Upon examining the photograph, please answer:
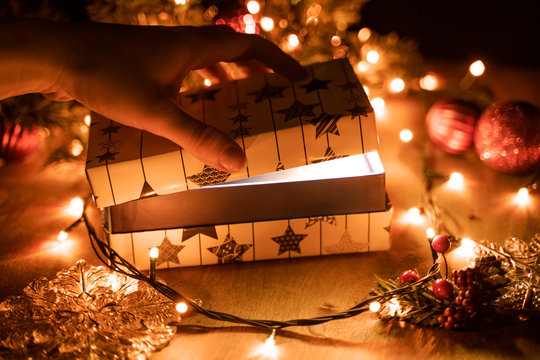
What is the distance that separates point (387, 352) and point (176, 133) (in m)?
0.39

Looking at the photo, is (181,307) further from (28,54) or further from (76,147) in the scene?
(76,147)

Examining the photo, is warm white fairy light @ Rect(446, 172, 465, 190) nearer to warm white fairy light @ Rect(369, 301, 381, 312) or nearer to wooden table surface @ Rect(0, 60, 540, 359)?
wooden table surface @ Rect(0, 60, 540, 359)

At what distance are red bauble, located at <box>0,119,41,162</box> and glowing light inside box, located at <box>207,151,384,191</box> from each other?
533 millimetres

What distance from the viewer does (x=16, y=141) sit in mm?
1039

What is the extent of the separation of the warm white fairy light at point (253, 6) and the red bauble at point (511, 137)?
52 centimetres

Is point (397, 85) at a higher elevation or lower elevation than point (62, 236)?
higher

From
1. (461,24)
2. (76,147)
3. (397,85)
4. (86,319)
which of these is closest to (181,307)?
(86,319)

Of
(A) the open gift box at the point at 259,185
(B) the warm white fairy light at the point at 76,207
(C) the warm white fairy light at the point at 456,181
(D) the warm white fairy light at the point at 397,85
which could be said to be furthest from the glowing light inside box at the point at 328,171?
(D) the warm white fairy light at the point at 397,85

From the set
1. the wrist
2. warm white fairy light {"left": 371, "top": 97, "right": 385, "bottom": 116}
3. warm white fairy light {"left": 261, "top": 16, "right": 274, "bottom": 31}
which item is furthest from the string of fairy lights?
warm white fairy light {"left": 261, "top": 16, "right": 274, "bottom": 31}

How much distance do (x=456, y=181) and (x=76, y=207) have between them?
708 millimetres

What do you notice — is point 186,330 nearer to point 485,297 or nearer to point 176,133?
point 176,133

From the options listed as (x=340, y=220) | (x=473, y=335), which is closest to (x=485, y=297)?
(x=473, y=335)

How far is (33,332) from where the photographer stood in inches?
25.6

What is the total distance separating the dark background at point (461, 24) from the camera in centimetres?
131
